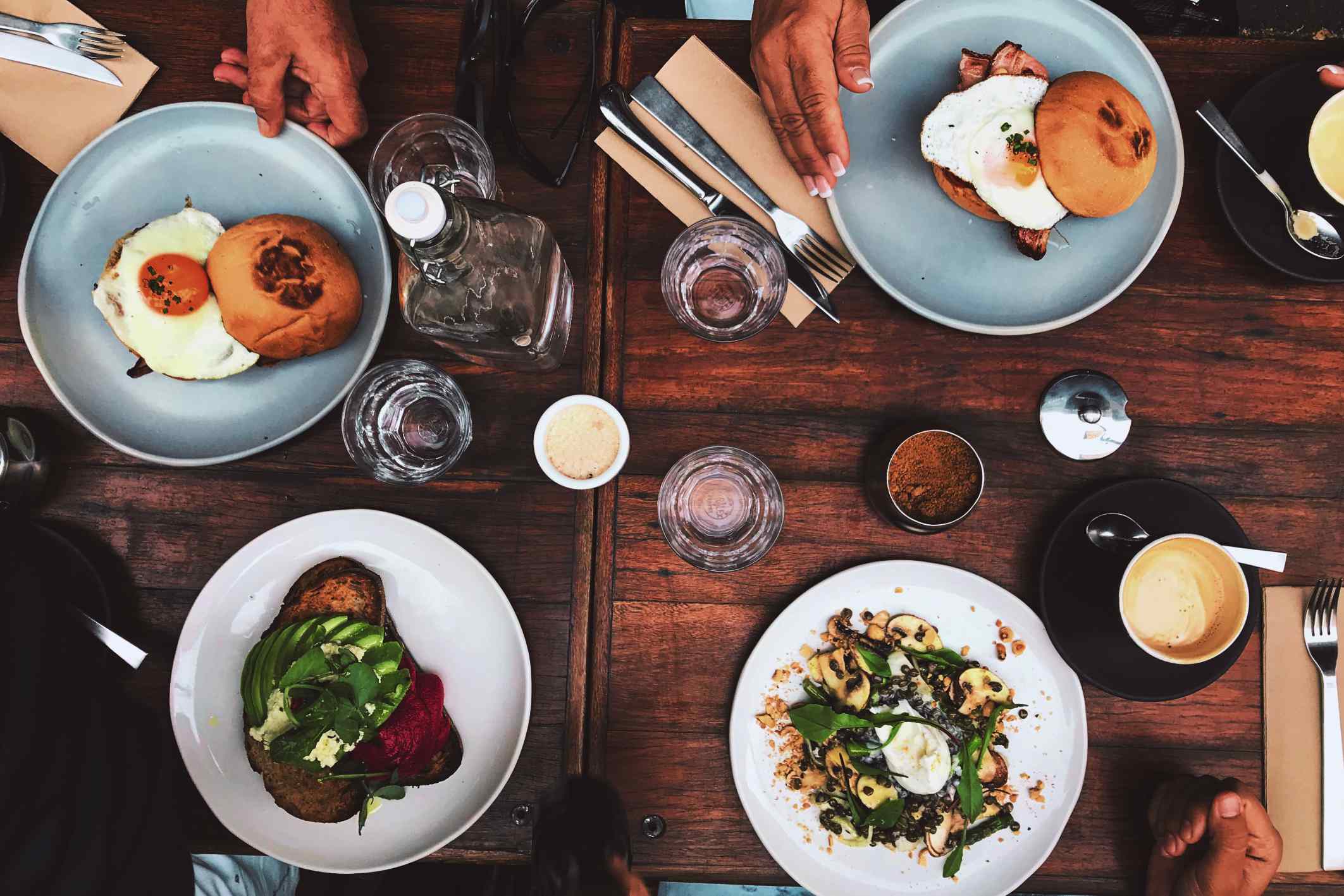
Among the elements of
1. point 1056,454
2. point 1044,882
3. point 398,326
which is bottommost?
point 1044,882

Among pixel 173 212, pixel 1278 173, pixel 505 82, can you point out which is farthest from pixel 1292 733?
pixel 173 212

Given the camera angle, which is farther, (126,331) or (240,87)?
(240,87)

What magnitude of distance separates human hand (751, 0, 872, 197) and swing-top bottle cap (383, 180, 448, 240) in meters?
0.60

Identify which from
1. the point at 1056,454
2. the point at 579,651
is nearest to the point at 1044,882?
the point at 1056,454

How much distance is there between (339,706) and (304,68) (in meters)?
0.99

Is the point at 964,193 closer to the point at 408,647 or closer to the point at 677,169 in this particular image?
the point at 677,169

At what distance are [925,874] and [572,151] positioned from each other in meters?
1.32

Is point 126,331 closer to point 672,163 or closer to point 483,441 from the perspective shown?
point 483,441

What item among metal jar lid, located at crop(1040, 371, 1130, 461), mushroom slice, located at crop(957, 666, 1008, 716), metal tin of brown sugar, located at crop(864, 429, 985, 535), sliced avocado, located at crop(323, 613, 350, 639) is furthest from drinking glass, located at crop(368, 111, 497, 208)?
mushroom slice, located at crop(957, 666, 1008, 716)

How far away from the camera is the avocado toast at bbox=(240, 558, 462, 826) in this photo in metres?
1.07

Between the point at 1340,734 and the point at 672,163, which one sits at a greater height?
the point at 672,163

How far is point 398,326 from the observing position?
1237 millimetres

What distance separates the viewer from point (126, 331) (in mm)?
1136

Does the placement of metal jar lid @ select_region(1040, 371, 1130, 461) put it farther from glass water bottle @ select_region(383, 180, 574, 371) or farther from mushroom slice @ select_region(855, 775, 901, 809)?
glass water bottle @ select_region(383, 180, 574, 371)
